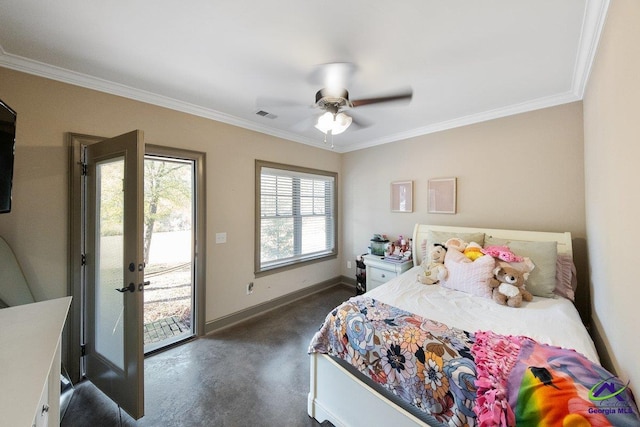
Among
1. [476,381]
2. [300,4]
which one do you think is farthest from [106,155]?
[476,381]

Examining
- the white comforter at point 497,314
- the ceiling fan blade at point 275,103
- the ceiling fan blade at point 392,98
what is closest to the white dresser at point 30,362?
the white comforter at point 497,314

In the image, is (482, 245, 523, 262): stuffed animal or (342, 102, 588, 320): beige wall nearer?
(482, 245, 523, 262): stuffed animal

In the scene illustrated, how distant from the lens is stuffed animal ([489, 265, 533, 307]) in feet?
6.10

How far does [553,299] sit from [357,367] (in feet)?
5.95

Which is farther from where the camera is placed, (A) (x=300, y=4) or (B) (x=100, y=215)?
(B) (x=100, y=215)

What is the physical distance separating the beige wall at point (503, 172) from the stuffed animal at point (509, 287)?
911 millimetres

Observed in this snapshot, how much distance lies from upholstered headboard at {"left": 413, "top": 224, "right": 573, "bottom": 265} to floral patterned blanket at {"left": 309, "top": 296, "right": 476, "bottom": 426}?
5.20ft

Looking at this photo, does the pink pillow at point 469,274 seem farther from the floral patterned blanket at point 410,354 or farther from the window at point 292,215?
the window at point 292,215

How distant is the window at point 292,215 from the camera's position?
11.0 ft

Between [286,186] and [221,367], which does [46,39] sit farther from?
[221,367]

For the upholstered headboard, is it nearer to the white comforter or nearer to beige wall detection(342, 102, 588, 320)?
beige wall detection(342, 102, 588, 320)

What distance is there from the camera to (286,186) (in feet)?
11.9

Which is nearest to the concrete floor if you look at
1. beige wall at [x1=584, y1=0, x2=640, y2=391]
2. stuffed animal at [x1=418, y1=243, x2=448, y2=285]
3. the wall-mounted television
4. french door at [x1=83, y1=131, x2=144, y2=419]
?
french door at [x1=83, y1=131, x2=144, y2=419]

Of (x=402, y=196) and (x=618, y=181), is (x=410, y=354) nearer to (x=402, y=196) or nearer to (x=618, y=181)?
(x=618, y=181)
